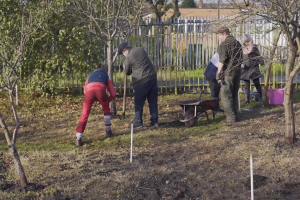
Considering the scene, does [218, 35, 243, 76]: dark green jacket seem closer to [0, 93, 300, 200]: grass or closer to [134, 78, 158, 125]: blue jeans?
[0, 93, 300, 200]: grass

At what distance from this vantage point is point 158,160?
756cm

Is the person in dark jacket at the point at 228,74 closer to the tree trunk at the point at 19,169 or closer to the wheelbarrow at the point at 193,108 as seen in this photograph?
the wheelbarrow at the point at 193,108

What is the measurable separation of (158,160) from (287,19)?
9.57 feet

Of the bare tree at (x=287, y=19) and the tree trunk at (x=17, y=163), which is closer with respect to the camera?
the tree trunk at (x=17, y=163)

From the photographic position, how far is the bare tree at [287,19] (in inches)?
262

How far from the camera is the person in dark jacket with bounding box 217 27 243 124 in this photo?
375 inches

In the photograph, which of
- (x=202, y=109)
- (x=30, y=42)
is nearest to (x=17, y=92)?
(x=30, y=42)

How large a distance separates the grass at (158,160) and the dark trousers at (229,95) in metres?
0.28

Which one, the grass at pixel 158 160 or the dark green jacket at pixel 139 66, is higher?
the dark green jacket at pixel 139 66

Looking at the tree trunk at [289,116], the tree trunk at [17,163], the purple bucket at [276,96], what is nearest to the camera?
the tree trunk at [17,163]

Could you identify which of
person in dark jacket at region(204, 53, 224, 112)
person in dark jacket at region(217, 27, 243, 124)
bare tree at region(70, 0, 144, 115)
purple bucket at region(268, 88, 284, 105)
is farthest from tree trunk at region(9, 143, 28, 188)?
purple bucket at region(268, 88, 284, 105)

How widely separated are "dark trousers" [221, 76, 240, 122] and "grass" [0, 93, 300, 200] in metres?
0.28

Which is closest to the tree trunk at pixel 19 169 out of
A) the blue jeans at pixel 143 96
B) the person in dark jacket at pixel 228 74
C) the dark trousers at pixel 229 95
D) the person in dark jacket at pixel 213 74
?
the blue jeans at pixel 143 96

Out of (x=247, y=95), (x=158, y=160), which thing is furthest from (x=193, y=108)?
(x=247, y=95)
